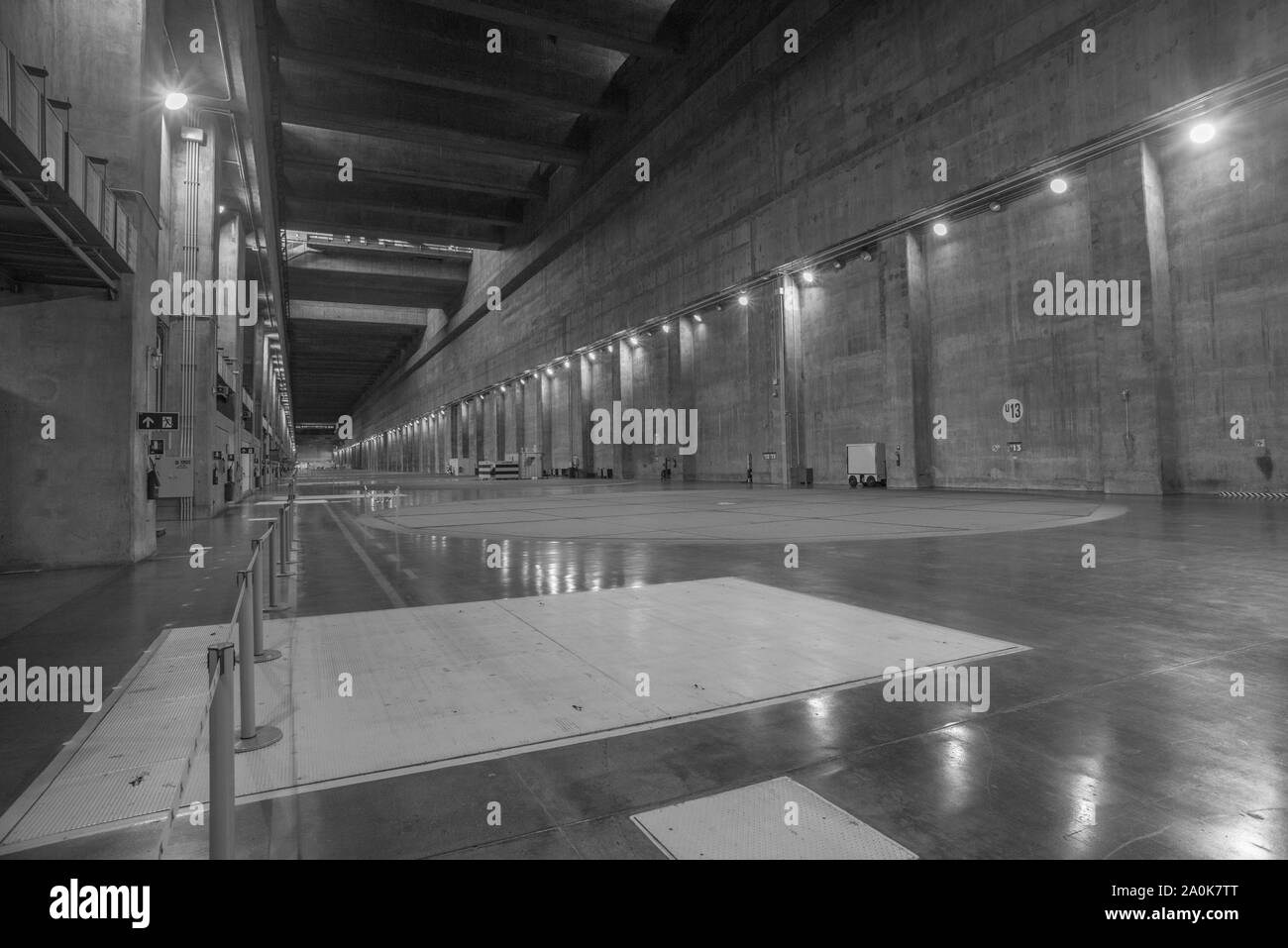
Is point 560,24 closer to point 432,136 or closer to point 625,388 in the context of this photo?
point 432,136

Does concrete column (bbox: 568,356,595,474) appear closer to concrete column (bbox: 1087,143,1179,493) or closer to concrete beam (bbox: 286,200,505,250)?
concrete beam (bbox: 286,200,505,250)

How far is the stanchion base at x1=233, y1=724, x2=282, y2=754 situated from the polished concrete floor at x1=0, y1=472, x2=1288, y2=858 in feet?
2.09

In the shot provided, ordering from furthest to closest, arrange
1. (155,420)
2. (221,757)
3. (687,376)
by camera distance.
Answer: (687,376) → (155,420) → (221,757)

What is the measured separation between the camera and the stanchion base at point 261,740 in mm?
3179

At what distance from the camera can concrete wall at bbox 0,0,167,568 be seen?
29.4ft

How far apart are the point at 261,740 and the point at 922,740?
304cm

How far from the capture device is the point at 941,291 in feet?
72.3

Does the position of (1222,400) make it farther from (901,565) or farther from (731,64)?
(731,64)

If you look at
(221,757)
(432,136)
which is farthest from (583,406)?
(221,757)

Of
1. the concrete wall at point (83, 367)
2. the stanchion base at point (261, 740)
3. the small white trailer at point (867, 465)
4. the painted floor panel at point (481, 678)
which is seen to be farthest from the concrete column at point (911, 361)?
the stanchion base at point (261, 740)

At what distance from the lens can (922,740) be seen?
3.12 meters

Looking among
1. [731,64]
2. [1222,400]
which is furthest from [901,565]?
[731,64]

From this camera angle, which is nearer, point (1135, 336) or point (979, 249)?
point (1135, 336)

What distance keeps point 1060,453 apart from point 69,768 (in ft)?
68.3
